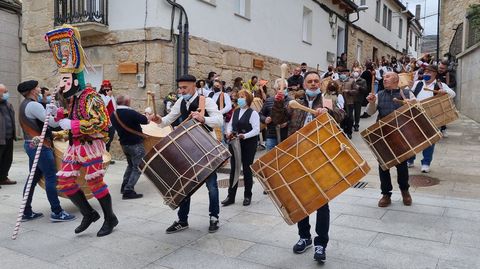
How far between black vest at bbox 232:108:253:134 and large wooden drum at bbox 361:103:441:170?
1.66 m

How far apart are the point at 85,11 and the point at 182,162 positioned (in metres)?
7.28

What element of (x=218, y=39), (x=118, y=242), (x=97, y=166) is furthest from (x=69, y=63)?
(x=218, y=39)

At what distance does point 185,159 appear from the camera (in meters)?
3.75

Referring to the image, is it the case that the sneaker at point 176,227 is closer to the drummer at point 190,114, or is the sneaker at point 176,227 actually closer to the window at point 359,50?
the drummer at point 190,114

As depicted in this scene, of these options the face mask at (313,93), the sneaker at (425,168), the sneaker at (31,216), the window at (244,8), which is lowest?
the sneaker at (31,216)

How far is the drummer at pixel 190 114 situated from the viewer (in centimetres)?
442

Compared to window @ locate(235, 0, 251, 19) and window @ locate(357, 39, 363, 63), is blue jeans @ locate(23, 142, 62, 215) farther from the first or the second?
window @ locate(357, 39, 363, 63)

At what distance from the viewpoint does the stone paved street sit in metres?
3.62

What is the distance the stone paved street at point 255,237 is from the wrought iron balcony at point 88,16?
472 centimetres

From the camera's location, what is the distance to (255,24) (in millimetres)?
12547

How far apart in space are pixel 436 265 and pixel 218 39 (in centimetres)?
852

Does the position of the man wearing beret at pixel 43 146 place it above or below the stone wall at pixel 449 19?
below

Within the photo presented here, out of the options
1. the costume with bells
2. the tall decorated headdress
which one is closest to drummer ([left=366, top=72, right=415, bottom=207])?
the costume with bells

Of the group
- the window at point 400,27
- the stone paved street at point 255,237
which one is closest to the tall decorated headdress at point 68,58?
the stone paved street at point 255,237
